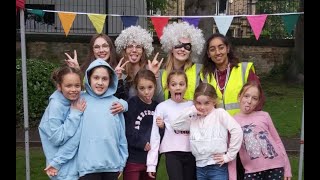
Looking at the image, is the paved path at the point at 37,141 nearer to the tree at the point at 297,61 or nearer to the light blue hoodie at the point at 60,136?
the light blue hoodie at the point at 60,136

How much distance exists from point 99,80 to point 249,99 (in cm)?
122

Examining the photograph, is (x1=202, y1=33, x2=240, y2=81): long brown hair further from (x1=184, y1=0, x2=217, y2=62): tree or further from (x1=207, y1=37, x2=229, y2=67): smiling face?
(x1=184, y1=0, x2=217, y2=62): tree

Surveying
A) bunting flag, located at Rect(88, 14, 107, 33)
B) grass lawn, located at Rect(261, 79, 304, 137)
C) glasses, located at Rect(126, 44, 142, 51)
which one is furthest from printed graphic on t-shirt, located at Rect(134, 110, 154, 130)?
grass lawn, located at Rect(261, 79, 304, 137)

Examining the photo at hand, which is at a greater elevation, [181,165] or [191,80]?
[191,80]

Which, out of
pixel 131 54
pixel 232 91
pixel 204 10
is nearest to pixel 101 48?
pixel 131 54

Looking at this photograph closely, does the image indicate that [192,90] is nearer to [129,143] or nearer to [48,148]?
[129,143]

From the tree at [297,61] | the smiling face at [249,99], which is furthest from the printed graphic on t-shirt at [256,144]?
the tree at [297,61]

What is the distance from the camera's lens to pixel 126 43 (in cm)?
490

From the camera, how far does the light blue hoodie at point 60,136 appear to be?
417cm

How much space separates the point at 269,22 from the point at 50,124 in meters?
12.2

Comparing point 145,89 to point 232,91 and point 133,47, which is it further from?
point 232,91

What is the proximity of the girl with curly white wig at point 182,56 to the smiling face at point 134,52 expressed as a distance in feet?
0.81

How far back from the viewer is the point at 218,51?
4.58 metres
